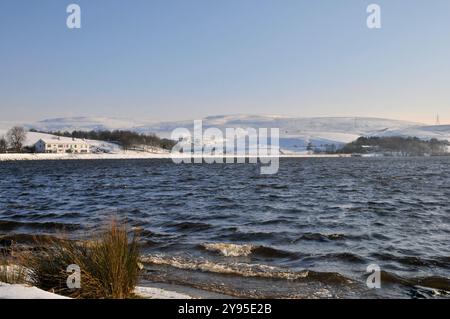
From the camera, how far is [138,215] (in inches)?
957

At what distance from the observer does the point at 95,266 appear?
8.34m

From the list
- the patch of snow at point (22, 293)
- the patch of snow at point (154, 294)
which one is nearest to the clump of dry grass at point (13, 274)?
the patch of snow at point (22, 293)

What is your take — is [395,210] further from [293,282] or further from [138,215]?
[293,282]

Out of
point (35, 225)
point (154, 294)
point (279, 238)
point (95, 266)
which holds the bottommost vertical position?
point (35, 225)

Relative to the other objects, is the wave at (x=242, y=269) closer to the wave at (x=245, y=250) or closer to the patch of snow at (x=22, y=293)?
the wave at (x=245, y=250)

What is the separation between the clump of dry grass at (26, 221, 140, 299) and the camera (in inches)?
319

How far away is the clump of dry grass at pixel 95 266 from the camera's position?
26.6 ft

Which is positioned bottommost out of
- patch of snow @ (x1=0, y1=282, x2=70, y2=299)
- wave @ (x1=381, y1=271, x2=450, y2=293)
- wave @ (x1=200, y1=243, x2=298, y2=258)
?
wave @ (x1=200, y1=243, x2=298, y2=258)

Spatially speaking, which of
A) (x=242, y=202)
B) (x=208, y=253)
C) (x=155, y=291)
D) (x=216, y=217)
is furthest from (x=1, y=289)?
(x=242, y=202)

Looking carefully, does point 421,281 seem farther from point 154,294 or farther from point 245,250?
point 154,294

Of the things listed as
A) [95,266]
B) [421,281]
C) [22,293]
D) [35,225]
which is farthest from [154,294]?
[35,225]
